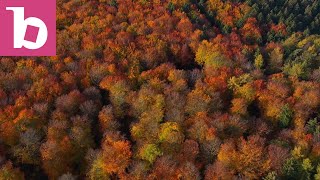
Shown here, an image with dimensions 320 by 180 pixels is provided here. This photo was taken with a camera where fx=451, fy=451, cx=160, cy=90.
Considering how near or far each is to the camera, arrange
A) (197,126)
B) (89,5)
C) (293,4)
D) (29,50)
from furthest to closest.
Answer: (293,4)
(89,5)
(29,50)
(197,126)

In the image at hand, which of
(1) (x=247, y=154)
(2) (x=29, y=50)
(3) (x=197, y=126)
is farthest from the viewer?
(2) (x=29, y=50)

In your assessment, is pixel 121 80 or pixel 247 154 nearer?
pixel 247 154

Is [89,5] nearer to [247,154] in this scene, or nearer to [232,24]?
[232,24]

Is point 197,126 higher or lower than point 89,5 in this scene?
lower

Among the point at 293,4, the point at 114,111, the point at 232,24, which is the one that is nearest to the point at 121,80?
the point at 114,111

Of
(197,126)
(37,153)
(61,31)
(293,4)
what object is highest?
(293,4)

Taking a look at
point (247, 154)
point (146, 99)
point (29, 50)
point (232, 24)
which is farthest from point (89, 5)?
point (247, 154)

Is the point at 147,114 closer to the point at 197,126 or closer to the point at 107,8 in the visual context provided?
the point at 197,126
